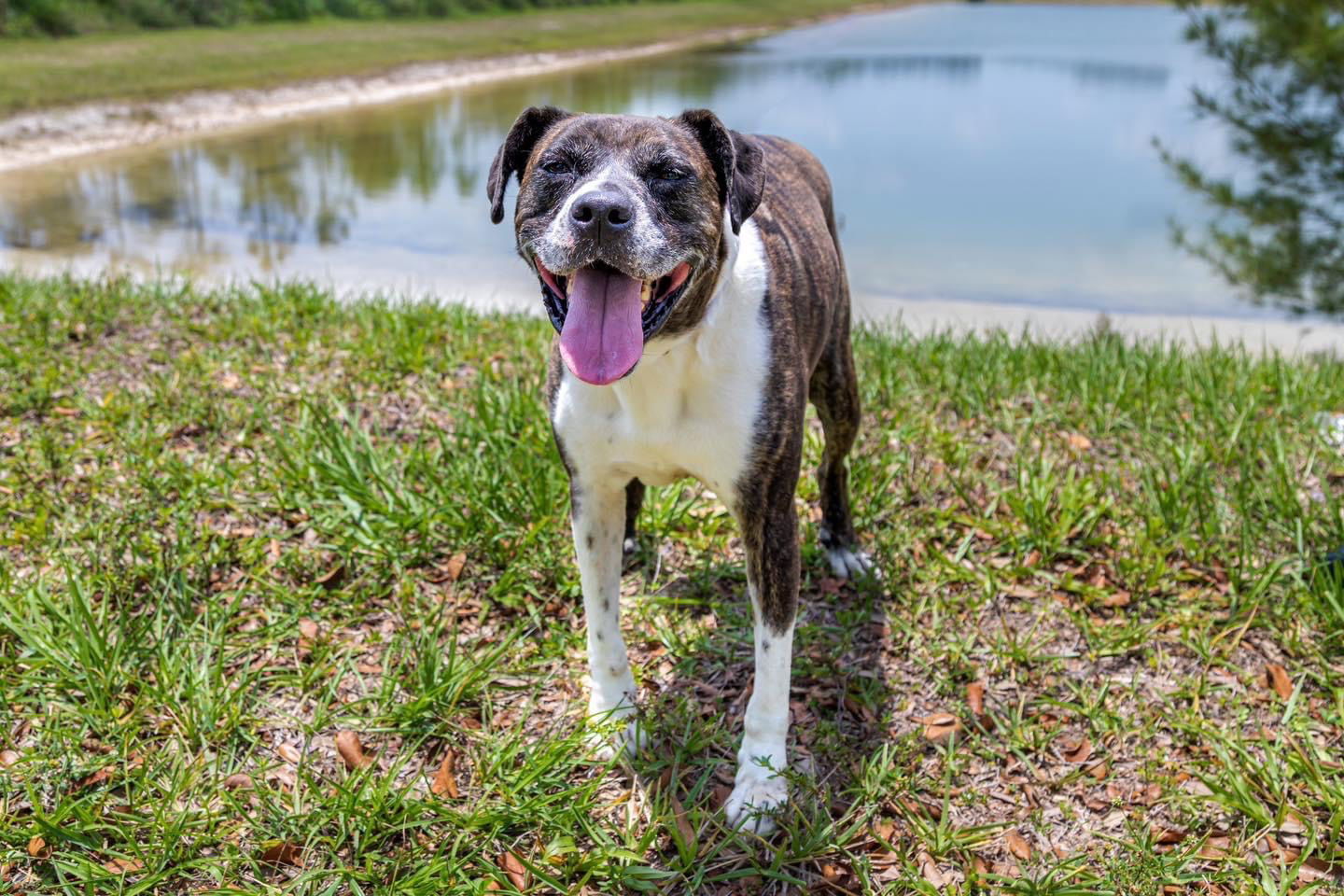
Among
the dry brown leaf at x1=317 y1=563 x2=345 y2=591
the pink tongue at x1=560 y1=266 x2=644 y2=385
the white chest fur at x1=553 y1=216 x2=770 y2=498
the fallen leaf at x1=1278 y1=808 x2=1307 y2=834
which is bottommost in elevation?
the fallen leaf at x1=1278 y1=808 x2=1307 y2=834

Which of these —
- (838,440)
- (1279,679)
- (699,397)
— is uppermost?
(699,397)

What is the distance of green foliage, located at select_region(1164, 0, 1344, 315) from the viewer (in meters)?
7.46

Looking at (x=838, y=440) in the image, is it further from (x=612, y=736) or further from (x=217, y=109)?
(x=217, y=109)

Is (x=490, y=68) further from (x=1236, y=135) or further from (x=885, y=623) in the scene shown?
(x=885, y=623)

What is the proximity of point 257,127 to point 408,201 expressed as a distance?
15.2 feet

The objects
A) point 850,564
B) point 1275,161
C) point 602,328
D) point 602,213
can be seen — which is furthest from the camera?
point 1275,161

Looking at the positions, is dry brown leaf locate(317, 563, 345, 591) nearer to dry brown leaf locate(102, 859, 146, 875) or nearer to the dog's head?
dry brown leaf locate(102, 859, 146, 875)

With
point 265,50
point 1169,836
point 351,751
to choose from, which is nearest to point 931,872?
point 1169,836

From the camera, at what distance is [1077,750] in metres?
3.23

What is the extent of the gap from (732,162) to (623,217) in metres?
0.45

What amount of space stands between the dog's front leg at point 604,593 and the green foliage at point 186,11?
19.5 meters

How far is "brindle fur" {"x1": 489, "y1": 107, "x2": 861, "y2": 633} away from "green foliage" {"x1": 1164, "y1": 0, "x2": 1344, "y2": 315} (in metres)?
5.49

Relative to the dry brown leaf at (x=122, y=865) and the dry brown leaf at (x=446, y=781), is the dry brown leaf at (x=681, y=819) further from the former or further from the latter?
the dry brown leaf at (x=122, y=865)

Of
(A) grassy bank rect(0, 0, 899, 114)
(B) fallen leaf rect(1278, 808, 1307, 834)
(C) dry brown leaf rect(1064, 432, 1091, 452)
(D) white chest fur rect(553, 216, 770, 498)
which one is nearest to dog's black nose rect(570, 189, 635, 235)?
(D) white chest fur rect(553, 216, 770, 498)
